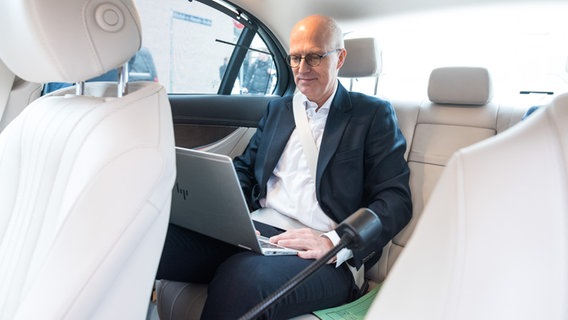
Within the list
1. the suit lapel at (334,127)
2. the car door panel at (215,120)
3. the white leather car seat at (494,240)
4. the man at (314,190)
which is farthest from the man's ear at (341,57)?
the white leather car seat at (494,240)

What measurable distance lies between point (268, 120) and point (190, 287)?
27.6 inches

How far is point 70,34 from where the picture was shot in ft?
2.56

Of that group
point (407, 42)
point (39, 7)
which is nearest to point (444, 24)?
point (407, 42)

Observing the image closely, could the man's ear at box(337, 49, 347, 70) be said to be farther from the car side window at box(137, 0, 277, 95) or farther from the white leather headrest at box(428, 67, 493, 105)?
the car side window at box(137, 0, 277, 95)

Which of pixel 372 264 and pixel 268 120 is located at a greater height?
pixel 268 120

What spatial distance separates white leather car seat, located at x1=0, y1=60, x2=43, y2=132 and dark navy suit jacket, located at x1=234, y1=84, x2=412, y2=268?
0.94 m

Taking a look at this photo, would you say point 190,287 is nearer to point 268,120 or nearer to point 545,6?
point 268,120

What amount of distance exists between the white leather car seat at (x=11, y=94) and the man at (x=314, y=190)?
0.81 m

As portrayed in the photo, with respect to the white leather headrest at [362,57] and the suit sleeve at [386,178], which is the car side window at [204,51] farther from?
the suit sleeve at [386,178]

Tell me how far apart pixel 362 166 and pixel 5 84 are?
1.32 metres

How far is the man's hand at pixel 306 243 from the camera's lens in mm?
1174

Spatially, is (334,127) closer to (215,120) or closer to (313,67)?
(313,67)

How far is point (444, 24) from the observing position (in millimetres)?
1756

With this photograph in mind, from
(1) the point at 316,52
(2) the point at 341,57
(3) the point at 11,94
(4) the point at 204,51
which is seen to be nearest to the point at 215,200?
(1) the point at 316,52
